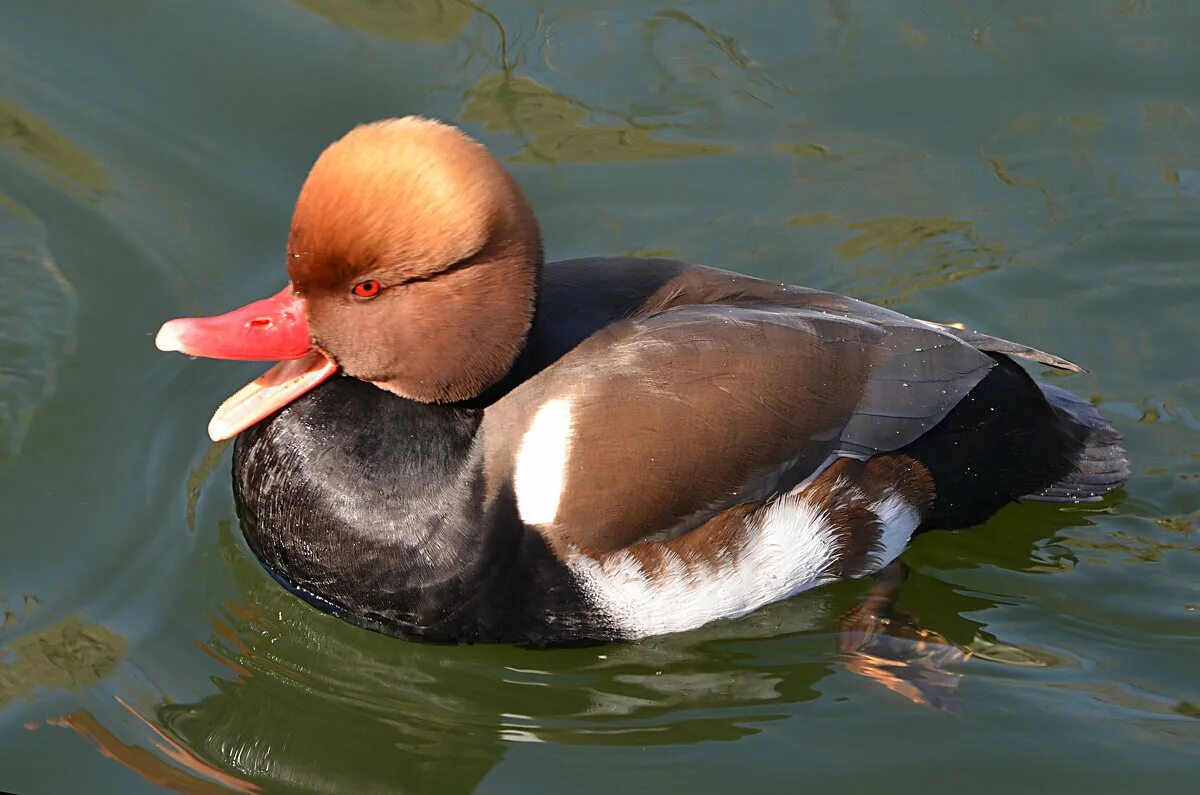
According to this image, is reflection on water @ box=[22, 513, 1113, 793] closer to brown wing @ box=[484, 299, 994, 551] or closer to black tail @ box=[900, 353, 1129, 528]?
black tail @ box=[900, 353, 1129, 528]

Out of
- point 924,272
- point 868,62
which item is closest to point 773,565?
point 924,272

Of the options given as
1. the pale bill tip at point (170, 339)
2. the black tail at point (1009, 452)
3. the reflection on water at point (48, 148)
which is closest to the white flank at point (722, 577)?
the black tail at point (1009, 452)

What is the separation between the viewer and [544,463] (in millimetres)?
4141

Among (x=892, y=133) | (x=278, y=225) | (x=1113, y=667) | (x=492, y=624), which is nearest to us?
(x=492, y=624)

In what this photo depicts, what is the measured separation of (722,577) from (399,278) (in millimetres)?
1255

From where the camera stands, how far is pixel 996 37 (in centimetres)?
666

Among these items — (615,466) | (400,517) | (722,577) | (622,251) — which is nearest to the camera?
(615,466)

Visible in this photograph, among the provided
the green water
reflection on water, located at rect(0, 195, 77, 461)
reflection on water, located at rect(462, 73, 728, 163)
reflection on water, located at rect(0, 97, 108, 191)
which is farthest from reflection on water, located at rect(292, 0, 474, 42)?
reflection on water, located at rect(0, 195, 77, 461)

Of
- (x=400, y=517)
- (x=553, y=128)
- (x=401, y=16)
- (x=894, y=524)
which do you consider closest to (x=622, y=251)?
(x=553, y=128)

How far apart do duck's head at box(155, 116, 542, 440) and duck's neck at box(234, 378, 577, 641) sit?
9 cm

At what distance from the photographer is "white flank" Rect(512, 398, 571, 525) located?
4.12 m

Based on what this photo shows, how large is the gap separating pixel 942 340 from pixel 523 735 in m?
1.67

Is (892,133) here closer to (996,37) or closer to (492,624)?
(996,37)

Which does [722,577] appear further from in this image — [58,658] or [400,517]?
[58,658]
